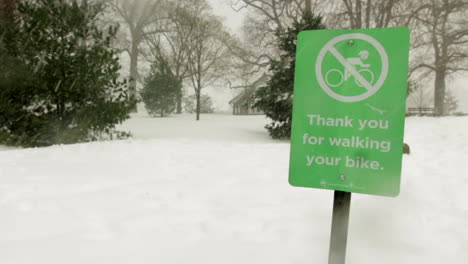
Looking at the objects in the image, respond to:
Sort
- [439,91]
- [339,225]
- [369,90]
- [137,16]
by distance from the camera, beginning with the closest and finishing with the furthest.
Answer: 1. [369,90]
2. [339,225]
3. [439,91]
4. [137,16]

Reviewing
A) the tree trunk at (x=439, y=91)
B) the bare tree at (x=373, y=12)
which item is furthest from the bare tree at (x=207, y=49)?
the tree trunk at (x=439, y=91)

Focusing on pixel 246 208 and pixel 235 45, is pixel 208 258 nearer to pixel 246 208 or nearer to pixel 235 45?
pixel 246 208

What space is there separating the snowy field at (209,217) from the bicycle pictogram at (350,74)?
4.26 ft

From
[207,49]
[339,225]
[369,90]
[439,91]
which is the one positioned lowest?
[339,225]

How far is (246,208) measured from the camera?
3277 mm

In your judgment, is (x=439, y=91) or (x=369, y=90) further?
(x=439, y=91)

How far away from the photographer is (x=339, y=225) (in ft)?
6.04

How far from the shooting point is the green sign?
1.56 meters

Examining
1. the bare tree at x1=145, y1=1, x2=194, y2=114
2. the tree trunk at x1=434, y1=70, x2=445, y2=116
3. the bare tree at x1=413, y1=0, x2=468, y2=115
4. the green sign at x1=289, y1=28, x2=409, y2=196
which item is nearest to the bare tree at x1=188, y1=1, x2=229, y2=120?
the bare tree at x1=145, y1=1, x2=194, y2=114

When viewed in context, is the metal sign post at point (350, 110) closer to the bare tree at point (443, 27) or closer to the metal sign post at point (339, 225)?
the metal sign post at point (339, 225)

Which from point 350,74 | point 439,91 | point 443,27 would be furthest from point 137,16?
point 350,74

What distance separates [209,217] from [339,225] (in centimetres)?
150

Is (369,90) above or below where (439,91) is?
below

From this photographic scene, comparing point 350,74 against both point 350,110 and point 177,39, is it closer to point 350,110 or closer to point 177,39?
point 350,110
